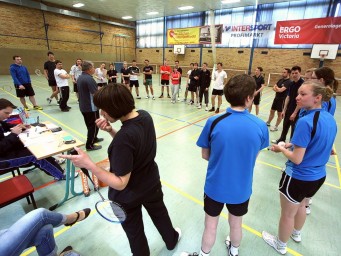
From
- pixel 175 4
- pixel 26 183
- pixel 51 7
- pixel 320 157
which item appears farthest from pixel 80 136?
pixel 51 7

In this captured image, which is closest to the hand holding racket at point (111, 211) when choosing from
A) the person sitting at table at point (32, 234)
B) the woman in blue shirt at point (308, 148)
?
the person sitting at table at point (32, 234)

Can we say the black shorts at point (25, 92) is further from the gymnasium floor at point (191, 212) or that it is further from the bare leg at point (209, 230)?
the bare leg at point (209, 230)

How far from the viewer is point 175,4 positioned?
16766 millimetres

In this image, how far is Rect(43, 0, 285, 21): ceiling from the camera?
16.0 metres

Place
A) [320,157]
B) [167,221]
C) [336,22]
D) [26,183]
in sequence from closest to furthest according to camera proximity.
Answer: [320,157], [167,221], [26,183], [336,22]

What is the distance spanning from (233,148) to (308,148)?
772 millimetres

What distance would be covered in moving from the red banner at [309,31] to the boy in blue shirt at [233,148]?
53.0 feet

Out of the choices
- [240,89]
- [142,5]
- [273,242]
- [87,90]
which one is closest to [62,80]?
[87,90]

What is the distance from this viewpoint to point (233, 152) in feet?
4.93

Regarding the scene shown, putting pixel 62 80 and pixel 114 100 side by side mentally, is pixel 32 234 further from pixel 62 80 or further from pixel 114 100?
pixel 62 80

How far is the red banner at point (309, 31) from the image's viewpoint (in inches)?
498

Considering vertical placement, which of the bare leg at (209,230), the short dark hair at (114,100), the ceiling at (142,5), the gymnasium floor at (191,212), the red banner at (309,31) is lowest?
the gymnasium floor at (191,212)

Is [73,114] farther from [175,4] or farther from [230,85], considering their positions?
[175,4]

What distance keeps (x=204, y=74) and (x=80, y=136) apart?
18.4 ft
